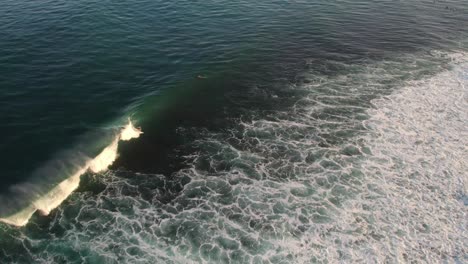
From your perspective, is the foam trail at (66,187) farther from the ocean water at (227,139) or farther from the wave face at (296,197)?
the wave face at (296,197)

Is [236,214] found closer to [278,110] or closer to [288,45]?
[278,110]

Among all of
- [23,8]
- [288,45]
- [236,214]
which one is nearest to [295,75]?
[288,45]

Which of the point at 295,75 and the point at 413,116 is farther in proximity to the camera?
the point at 295,75

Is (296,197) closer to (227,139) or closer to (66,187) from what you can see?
(227,139)

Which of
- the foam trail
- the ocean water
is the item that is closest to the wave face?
the ocean water

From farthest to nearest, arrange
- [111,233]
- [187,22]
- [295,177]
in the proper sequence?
[187,22], [295,177], [111,233]

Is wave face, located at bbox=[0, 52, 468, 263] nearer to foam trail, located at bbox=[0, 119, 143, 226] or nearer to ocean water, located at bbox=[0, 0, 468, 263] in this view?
ocean water, located at bbox=[0, 0, 468, 263]
